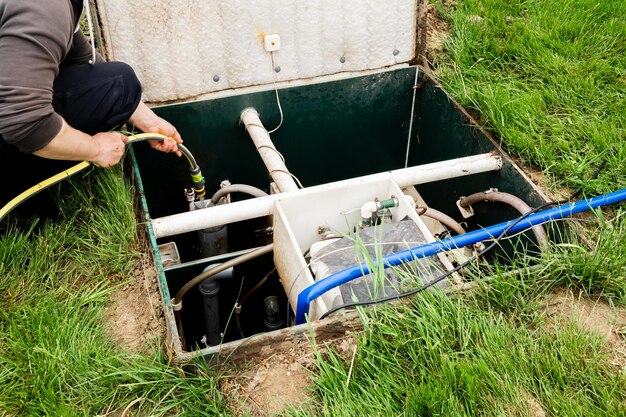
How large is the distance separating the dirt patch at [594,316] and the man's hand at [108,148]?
1.82 metres

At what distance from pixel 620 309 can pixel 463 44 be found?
2030 mm

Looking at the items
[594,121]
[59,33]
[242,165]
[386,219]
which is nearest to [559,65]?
[594,121]

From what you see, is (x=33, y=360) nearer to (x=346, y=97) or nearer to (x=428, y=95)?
(x=346, y=97)

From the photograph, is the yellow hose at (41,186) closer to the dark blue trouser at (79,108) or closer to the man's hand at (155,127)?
the dark blue trouser at (79,108)

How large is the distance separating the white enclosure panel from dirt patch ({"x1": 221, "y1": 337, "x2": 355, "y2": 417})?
1776mm

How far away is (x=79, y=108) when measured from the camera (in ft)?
8.28

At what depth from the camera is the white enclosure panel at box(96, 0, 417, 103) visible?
307 centimetres

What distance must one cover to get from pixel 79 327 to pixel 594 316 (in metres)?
1.89

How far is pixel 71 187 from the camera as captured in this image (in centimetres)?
264

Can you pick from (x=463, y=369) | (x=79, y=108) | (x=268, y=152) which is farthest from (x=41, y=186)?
(x=463, y=369)

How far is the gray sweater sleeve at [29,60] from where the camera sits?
194cm

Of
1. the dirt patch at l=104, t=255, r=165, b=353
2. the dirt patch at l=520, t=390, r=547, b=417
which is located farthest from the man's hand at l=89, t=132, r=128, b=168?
the dirt patch at l=520, t=390, r=547, b=417

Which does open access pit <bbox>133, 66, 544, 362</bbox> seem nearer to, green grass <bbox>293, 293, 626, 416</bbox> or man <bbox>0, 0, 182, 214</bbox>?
green grass <bbox>293, 293, 626, 416</bbox>

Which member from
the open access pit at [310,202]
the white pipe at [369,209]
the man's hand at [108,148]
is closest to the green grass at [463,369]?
the open access pit at [310,202]
